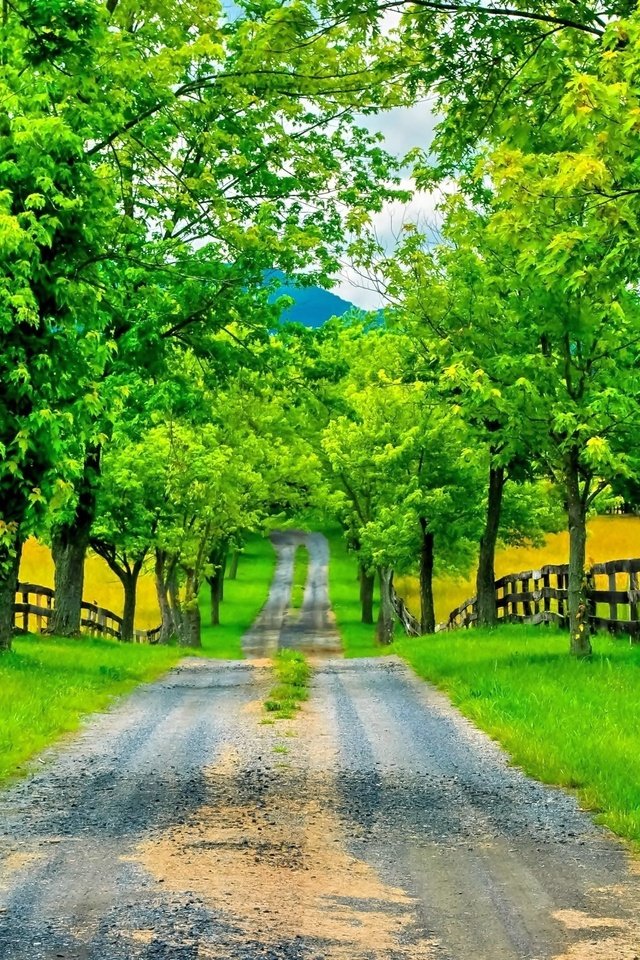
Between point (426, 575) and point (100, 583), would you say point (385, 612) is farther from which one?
point (100, 583)

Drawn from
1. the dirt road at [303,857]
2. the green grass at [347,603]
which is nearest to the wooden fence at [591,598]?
the green grass at [347,603]

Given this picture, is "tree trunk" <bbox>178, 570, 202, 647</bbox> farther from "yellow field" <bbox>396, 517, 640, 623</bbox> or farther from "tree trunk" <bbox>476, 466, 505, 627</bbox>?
"yellow field" <bbox>396, 517, 640, 623</bbox>

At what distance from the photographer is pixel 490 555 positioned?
78.1 ft

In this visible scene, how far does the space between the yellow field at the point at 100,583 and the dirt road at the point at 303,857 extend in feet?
126

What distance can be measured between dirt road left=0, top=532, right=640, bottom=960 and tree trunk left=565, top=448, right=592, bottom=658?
584 cm

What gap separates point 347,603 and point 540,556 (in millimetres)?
10509

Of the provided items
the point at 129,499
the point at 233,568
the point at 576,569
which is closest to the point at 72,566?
the point at 129,499

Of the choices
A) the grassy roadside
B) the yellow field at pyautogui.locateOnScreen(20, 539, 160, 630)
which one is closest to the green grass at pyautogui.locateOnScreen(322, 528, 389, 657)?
the grassy roadside

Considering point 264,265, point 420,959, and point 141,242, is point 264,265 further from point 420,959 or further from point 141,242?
point 420,959

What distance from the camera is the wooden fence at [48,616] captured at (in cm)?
2602

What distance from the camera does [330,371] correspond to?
20938mm

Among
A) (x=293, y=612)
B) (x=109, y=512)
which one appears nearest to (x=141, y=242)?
(x=109, y=512)

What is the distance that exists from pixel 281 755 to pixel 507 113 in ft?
20.9

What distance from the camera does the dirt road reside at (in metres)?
4.86
